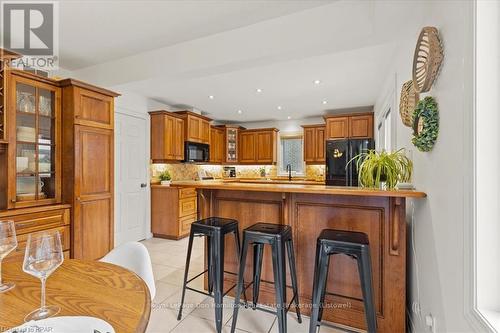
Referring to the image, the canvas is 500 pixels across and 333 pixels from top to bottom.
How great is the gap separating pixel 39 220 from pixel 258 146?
192 inches

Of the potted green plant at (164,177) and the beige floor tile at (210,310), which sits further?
the potted green plant at (164,177)

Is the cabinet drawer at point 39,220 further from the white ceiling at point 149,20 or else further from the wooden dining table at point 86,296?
A: the white ceiling at point 149,20

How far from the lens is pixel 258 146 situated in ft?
22.1

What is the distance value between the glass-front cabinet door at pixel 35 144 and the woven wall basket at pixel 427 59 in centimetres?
349

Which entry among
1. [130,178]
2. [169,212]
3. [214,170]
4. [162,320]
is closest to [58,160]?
[130,178]

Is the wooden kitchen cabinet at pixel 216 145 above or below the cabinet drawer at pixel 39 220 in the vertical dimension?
above

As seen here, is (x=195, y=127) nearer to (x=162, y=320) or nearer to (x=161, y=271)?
(x=161, y=271)

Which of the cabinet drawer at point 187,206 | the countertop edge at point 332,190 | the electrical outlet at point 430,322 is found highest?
the countertop edge at point 332,190

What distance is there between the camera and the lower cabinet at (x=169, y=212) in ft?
14.8

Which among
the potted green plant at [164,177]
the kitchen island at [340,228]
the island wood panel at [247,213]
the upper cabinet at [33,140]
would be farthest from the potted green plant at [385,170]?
the potted green plant at [164,177]

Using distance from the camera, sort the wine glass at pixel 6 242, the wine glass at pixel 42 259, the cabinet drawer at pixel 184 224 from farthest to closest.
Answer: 1. the cabinet drawer at pixel 184 224
2. the wine glass at pixel 6 242
3. the wine glass at pixel 42 259

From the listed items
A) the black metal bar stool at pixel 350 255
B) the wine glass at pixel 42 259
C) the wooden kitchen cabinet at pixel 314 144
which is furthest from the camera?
the wooden kitchen cabinet at pixel 314 144

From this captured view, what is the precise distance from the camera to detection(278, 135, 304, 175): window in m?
6.82

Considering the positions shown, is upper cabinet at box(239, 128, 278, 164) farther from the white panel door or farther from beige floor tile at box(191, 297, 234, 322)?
beige floor tile at box(191, 297, 234, 322)
